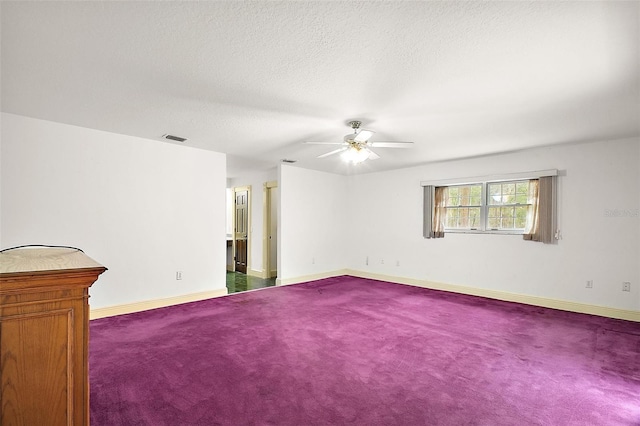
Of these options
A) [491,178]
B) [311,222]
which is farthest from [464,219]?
[311,222]

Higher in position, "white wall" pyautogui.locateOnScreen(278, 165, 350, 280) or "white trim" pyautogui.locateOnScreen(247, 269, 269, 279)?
"white wall" pyautogui.locateOnScreen(278, 165, 350, 280)

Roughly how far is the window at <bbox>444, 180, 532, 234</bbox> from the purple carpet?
1.49m

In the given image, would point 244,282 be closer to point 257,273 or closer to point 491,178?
point 257,273

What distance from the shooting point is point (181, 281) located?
4883mm

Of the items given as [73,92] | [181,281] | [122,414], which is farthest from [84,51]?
[181,281]

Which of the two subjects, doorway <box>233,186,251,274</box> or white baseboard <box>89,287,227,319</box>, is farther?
doorway <box>233,186,251,274</box>

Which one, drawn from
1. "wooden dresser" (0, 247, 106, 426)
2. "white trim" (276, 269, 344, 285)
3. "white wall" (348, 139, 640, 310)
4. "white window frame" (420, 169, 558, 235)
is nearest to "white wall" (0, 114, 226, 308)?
"white trim" (276, 269, 344, 285)

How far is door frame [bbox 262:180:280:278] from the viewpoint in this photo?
7.01 metres

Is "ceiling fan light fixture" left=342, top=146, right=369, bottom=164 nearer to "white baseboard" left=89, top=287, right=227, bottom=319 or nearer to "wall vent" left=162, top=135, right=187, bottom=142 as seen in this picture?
"wall vent" left=162, top=135, right=187, bottom=142

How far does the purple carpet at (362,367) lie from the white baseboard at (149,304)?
0.19m

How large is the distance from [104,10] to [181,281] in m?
3.89

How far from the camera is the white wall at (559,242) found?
4305 mm

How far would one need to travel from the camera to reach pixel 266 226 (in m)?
7.04

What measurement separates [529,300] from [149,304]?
5687mm
